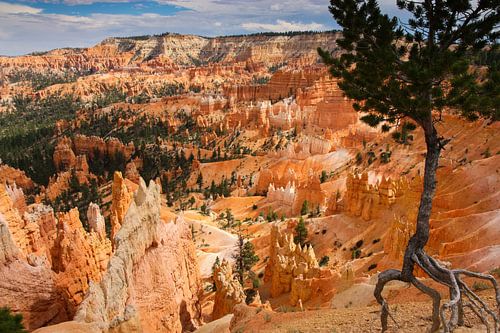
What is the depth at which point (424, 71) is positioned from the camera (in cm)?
802

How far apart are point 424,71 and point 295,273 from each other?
16920mm

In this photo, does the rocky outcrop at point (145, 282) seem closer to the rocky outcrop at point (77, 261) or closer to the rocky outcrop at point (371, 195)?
the rocky outcrop at point (77, 261)

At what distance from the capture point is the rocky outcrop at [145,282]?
38.1 ft

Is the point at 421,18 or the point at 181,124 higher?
the point at 421,18

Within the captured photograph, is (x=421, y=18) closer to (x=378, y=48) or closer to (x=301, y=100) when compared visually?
(x=378, y=48)

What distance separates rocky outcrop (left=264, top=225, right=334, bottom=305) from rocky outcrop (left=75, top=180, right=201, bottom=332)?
5.78 metres

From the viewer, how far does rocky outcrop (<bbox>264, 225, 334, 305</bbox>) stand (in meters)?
20.4

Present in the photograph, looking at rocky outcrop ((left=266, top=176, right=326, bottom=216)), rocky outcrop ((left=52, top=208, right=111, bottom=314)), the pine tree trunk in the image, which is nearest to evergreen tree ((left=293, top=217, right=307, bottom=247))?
rocky outcrop ((left=266, top=176, right=326, bottom=216))

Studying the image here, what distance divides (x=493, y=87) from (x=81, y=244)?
1777 cm

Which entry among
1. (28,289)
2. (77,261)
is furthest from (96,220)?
(28,289)

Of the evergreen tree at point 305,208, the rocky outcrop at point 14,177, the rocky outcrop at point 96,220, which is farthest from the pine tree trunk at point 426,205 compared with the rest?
the rocky outcrop at point 14,177

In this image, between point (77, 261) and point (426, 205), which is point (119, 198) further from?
point (426, 205)

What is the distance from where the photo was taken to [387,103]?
9344 mm

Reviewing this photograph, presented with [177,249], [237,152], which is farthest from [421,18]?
[237,152]
